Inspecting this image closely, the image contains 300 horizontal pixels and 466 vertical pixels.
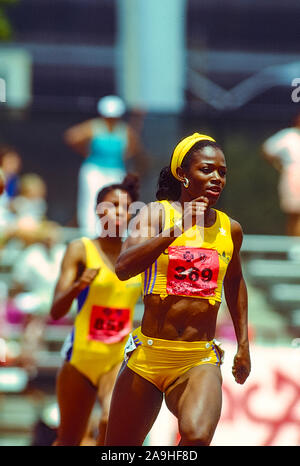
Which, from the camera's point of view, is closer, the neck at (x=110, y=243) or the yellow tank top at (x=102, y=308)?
the yellow tank top at (x=102, y=308)

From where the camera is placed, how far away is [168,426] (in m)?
8.98

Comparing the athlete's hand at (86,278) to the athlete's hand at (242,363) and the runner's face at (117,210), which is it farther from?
the athlete's hand at (242,363)

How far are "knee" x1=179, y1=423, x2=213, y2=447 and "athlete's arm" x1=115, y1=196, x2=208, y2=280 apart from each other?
83cm

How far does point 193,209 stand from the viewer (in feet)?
16.1

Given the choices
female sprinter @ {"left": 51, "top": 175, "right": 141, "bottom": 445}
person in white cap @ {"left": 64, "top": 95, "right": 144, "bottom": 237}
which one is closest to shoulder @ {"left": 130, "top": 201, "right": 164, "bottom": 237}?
female sprinter @ {"left": 51, "top": 175, "right": 141, "bottom": 445}

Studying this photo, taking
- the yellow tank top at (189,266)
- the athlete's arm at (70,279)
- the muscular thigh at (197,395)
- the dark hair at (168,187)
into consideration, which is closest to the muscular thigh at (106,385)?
the athlete's arm at (70,279)

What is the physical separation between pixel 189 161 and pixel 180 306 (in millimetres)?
770

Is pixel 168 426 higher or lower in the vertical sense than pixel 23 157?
lower

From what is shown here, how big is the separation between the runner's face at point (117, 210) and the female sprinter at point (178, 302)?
Result: 1524mm

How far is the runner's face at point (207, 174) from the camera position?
5.07m

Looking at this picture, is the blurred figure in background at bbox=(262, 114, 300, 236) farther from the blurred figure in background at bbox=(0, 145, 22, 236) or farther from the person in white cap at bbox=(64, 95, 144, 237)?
the blurred figure in background at bbox=(0, 145, 22, 236)

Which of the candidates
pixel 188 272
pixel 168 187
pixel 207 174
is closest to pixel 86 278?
pixel 168 187

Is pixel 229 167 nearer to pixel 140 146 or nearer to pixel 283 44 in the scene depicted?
pixel 140 146

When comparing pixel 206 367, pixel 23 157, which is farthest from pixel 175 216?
pixel 23 157
